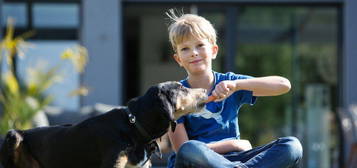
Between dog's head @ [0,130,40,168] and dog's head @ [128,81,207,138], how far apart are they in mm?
725

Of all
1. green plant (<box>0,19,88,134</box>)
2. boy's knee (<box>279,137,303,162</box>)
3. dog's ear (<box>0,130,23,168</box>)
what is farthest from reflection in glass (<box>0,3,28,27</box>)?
boy's knee (<box>279,137,303,162</box>)

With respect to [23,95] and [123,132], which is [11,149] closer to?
[123,132]

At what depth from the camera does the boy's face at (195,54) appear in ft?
11.8

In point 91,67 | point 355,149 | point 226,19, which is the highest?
point 226,19

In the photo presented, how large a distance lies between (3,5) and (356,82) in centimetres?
462

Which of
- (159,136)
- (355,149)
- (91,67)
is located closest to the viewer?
(159,136)

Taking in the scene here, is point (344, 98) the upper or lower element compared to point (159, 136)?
lower

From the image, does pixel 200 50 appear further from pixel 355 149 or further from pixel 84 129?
pixel 355 149

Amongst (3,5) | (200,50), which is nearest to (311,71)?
(3,5)

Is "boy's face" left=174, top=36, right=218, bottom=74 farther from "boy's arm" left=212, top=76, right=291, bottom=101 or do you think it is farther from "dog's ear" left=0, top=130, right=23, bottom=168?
"dog's ear" left=0, top=130, right=23, bottom=168

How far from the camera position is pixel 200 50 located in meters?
3.61

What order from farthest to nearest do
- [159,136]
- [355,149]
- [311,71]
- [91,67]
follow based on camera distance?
1. [311,71]
2. [91,67]
3. [355,149]
4. [159,136]

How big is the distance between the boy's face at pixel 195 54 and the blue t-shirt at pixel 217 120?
0.64 ft

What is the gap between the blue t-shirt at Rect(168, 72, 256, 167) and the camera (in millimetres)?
3521
